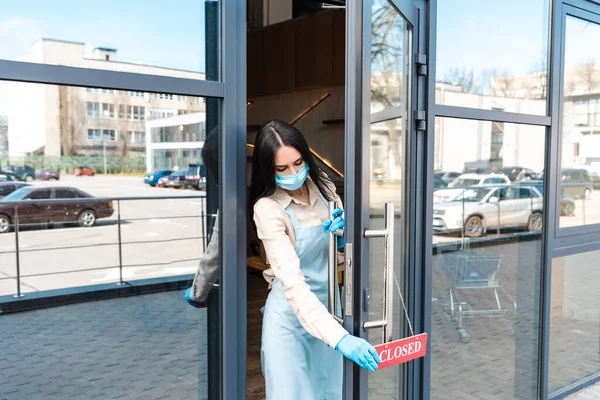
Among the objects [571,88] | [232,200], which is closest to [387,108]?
[232,200]

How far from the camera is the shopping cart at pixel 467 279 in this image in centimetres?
269

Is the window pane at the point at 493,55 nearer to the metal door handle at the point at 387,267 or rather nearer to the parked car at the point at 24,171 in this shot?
the metal door handle at the point at 387,267

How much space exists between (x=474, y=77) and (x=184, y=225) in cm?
165

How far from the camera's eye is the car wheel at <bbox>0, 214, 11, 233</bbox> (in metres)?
1.77

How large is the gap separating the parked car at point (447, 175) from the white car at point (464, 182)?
0.06 feet

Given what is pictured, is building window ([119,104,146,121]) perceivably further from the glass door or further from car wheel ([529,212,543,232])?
car wheel ([529,212,543,232])

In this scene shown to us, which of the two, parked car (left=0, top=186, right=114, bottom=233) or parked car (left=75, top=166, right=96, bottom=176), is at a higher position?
parked car (left=75, top=166, right=96, bottom=176)

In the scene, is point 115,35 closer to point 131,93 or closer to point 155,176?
point 131,93

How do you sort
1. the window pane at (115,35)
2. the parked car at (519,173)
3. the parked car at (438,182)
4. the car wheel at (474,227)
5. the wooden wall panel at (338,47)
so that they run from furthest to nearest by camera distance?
1. the wooden wall panel at (338,47)
2. the parked car at (519,173)
3. the car wheel at (474,227)
4. the parked car at (438,182)
5. the window pane at (115,35)

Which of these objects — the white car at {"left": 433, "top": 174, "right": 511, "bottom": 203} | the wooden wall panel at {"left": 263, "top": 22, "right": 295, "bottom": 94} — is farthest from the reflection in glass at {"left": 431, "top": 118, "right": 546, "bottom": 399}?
the wooden wall panel at {"left": 263, "top": 22, "right": 295, "bottom": 94}

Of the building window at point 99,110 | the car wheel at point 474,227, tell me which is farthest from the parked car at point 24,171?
the car wheel at point 474,227

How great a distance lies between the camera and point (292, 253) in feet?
5.88

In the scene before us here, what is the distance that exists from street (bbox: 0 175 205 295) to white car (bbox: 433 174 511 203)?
3.85ft

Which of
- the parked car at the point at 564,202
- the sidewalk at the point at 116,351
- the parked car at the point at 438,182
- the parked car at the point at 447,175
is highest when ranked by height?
the parked car at the point at 447,175
